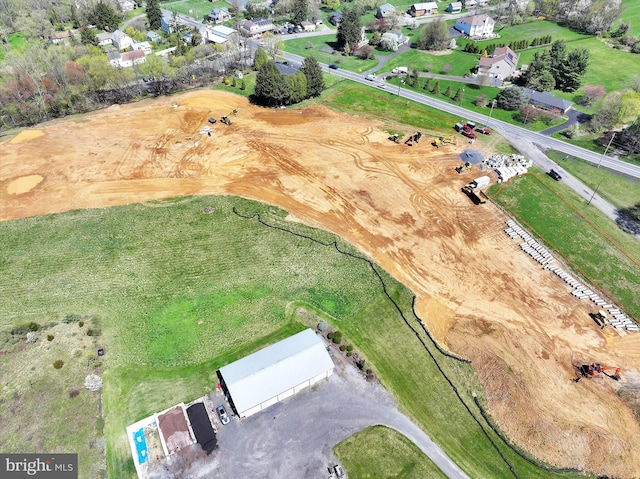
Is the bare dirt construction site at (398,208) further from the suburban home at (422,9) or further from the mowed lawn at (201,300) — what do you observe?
the suburban home at (422,9)

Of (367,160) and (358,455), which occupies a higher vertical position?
(367,160)

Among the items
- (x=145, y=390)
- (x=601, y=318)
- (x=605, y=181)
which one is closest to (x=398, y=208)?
(x=601, y=318)

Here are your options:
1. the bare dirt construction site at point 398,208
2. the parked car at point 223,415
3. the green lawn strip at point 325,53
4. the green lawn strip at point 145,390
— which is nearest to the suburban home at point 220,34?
the green lawn strip at point 325,53

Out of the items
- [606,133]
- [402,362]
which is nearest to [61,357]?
[402,362]

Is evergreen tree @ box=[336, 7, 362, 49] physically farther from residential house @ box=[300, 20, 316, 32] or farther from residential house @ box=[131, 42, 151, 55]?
residential house @ box=[131, 42, 151, 55]

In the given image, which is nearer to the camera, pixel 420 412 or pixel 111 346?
pixel 420 412

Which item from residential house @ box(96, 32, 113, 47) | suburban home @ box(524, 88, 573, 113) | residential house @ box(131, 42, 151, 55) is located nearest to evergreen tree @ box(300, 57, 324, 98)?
suburban home @ box(524, 88, 573, 113)

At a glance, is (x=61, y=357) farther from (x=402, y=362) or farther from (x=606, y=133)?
(x=606, y=133)
